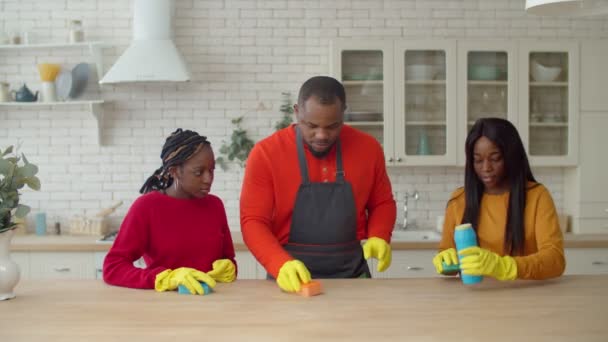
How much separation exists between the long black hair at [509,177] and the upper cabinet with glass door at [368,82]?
2055 millimetres

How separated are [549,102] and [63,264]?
3.44m

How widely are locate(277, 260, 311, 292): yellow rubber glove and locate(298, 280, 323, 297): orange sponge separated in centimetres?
2

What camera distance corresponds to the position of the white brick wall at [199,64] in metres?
4.84

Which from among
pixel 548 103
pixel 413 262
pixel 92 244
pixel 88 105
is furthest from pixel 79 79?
pixel 548 103

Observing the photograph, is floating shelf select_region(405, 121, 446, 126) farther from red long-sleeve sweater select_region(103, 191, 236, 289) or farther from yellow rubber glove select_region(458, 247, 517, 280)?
yellow rubber glove select_region(458, 247, 517, 280)

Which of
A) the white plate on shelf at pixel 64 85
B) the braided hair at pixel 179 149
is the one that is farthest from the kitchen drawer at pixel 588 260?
the white plate on shelf at pixel 64 85

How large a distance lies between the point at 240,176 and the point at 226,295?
2793 millimetres

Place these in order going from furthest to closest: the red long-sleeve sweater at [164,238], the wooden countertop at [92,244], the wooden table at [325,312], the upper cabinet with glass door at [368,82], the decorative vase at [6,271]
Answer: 1. the upper cabinet with glass door at [368,82]
2. the wooden countertop at [92,244]
3. the red long-sleeve sweater at [164,238]
4. the decorative vase at [6,271]
5. the wooden table at [325,312]

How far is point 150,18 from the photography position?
4.52 m

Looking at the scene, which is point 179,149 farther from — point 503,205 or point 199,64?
point 199,64

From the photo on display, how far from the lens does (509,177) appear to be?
2504 millimetres

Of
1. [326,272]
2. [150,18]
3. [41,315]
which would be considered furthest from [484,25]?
[41,315]

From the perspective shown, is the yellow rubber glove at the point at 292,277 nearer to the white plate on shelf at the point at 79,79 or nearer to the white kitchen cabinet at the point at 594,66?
the white plate on shelf at the point at 79,79

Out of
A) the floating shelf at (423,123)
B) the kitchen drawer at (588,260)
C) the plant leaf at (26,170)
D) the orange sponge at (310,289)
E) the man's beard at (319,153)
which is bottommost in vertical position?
the kitchen drawer at (588,260)
